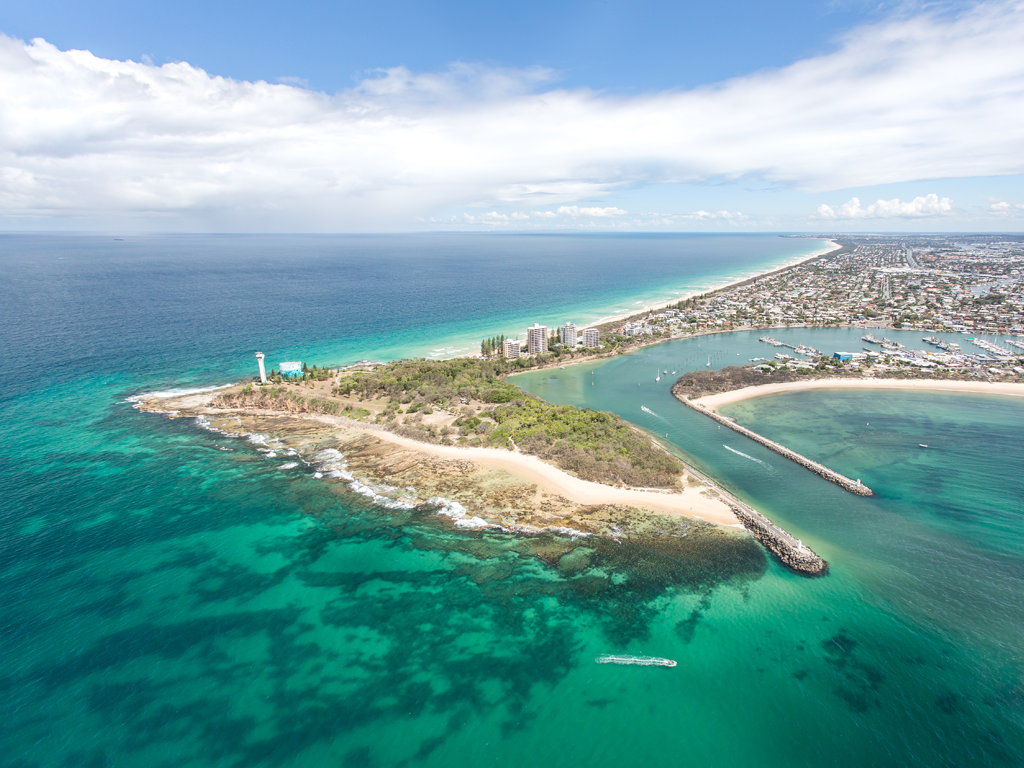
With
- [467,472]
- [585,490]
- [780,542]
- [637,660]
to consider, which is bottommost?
[637,660]

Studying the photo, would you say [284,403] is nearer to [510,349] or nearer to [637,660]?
[510,349]

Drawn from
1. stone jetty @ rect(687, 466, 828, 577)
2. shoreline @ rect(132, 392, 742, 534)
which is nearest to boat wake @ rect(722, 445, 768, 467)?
shoreline @ rect(132, 392, 742, 534)

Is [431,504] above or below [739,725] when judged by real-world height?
above

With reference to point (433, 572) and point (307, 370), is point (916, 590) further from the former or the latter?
point (307, 370)

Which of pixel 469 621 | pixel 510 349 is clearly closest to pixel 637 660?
pixel 469 621

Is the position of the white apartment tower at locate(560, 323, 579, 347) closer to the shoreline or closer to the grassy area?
the grassy area

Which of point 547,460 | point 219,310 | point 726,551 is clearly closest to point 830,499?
point 726,551

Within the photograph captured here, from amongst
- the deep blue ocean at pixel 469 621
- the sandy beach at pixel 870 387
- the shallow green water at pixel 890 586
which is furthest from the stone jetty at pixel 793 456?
the sandy beach at pixel 870 387
